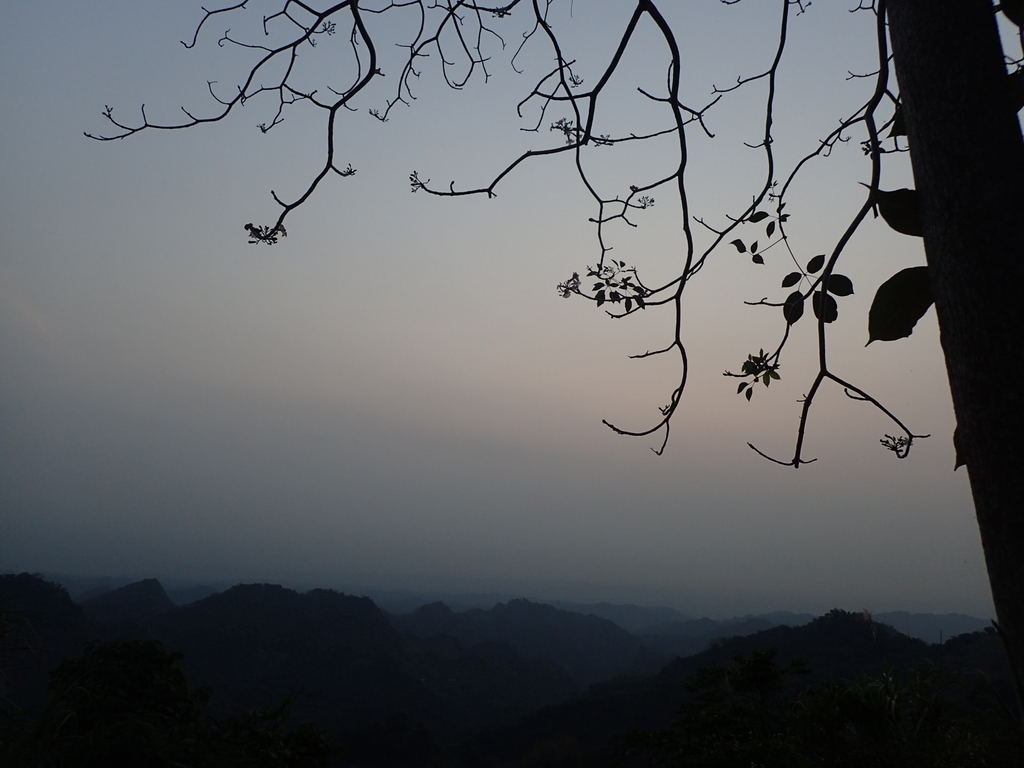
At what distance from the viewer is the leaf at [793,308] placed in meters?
1.65

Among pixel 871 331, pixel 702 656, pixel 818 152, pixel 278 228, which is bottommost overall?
pixel 702 656

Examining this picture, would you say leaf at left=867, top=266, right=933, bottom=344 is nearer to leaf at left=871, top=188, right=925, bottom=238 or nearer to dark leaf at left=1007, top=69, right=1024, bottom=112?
leaf at left=871, top=188, right=925, bottom=238

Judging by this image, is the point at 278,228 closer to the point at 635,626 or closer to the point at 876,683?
the point at 876,683

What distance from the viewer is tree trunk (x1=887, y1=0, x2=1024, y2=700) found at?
70 centimetres

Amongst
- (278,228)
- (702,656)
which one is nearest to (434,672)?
(702,656)

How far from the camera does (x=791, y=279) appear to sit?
5.58 feet

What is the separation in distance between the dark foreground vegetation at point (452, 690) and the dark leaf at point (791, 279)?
3.19 ft

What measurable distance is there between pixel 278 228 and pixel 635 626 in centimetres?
9943

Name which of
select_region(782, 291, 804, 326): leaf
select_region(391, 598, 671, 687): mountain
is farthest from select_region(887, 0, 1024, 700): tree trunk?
select_region(391, 598, 671, 687): mountain

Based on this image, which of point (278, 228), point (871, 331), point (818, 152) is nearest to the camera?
point (871, 331)

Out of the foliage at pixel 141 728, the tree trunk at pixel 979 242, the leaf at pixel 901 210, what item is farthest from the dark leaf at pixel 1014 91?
the foliage at pixel 141 728

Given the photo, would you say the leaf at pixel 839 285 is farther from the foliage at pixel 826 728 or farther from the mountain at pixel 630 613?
the mountain at pixel 630 613

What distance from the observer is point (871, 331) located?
3.24 feet

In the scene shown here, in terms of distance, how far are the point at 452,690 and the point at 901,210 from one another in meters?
46.1
